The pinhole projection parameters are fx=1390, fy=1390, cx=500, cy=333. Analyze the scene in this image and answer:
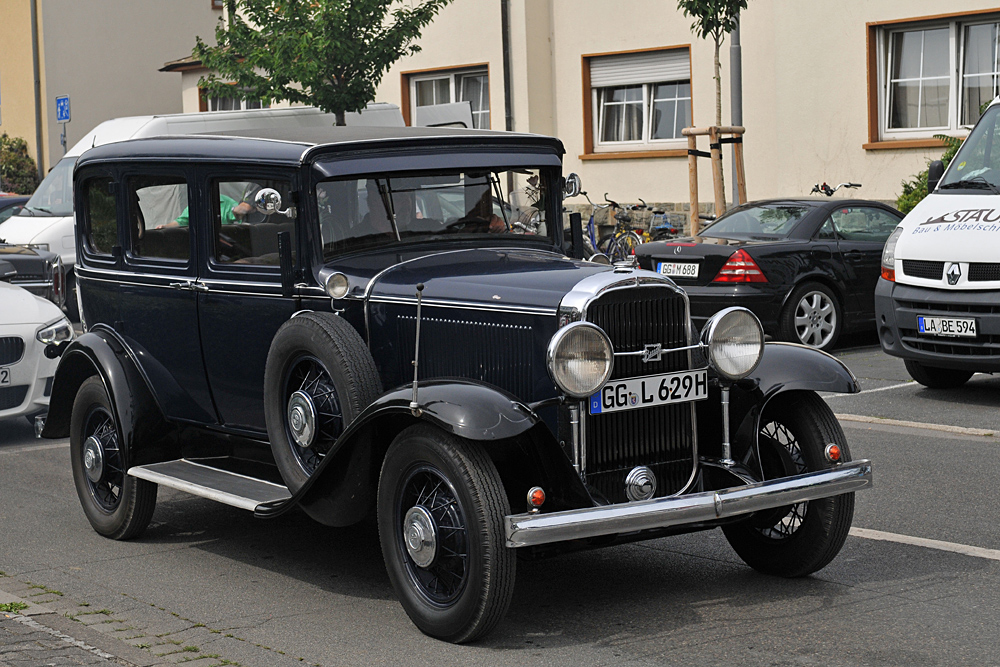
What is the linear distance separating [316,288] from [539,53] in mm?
17283

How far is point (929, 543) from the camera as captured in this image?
6383 mm

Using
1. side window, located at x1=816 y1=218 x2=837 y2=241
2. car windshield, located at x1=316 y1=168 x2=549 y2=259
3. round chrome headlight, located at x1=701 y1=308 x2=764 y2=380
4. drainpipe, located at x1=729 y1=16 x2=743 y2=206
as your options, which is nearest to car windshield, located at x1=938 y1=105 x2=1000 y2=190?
side window, located at x1=816 y1=218 x2=837 y2=241

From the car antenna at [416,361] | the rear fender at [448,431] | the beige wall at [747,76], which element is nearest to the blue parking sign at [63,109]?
the beige wall at [747,76]

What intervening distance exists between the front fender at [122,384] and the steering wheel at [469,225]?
177cm

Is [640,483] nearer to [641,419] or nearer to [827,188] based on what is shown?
[641,419]

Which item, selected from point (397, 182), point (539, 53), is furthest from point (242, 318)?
point (539, 53)

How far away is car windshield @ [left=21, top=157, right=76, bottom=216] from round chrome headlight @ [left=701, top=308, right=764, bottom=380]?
48.4ft

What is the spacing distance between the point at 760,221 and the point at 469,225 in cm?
772

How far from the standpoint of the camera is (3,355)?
9750 mm

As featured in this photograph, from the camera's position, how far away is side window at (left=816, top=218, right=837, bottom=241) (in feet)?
43.8

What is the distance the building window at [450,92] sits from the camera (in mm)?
23969

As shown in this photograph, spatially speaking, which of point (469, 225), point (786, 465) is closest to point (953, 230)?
point (786, 465)

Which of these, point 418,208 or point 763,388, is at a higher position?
point 418,208

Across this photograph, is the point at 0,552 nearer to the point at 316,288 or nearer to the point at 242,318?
the point at 242,318
